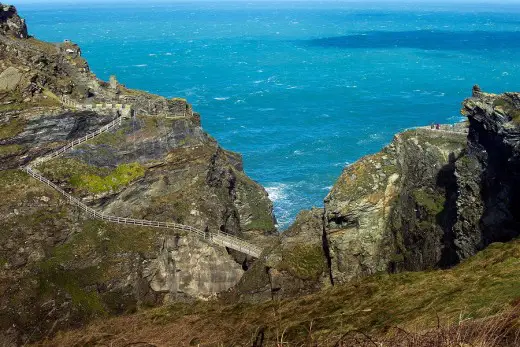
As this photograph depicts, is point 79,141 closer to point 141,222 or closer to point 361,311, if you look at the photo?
point 141,222

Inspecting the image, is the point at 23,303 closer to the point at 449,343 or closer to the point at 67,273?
the point at 67,273

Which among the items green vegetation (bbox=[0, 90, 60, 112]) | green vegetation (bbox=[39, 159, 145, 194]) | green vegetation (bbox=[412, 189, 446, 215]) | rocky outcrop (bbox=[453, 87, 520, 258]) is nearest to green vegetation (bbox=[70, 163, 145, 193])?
green vegetation (bbox=[39, 159, 145, 194])

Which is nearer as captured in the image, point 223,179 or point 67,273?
point 67,273

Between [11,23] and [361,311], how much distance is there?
6864cm

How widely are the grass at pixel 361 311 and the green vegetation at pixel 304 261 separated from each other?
608 inches

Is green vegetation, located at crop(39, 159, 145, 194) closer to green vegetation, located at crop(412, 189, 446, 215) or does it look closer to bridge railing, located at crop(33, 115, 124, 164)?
bridge railing, located at crop(33, 115, 124, 164)

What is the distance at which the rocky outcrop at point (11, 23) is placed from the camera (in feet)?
236

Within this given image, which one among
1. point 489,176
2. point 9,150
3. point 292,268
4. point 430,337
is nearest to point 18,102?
point 9,150

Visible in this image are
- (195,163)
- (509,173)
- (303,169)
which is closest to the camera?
(509,173)

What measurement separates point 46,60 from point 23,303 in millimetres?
30533

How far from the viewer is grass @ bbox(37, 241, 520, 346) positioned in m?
17.5

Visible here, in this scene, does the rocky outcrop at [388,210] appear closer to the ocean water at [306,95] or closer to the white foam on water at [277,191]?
the ocean water at [306,95]

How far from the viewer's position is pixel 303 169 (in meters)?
91.4

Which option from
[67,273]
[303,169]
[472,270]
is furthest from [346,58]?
[472,270]
